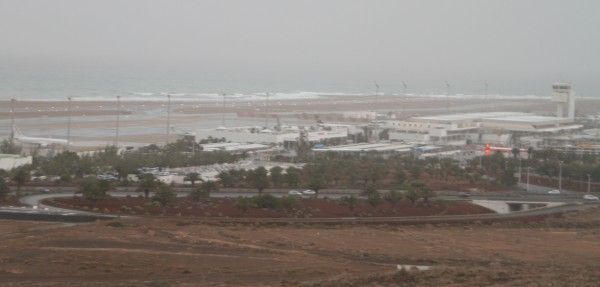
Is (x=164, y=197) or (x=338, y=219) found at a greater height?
(x=164, y=197)

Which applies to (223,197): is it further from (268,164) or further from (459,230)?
(268,164)

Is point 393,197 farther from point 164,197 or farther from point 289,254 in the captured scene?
point 289,254

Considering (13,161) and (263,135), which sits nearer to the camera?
(13,161)

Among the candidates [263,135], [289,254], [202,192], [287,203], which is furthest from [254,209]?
[263,135]

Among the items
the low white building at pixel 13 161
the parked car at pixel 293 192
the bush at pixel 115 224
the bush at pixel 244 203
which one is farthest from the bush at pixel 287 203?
the low white building at pixel 13 161

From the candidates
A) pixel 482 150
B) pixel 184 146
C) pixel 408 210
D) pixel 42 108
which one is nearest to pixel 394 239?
pixel 408 210

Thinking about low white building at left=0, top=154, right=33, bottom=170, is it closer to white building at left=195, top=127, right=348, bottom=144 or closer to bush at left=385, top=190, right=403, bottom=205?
bush at left=385, top=190, right=403, bottom=205

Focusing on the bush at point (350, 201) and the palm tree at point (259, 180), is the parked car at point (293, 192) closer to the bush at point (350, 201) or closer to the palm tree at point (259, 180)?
the palm tree at point (259, 180)

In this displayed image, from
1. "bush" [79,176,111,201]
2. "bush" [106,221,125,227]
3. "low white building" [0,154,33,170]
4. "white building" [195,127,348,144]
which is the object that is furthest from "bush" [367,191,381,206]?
"white building" [195,127,348,144]
